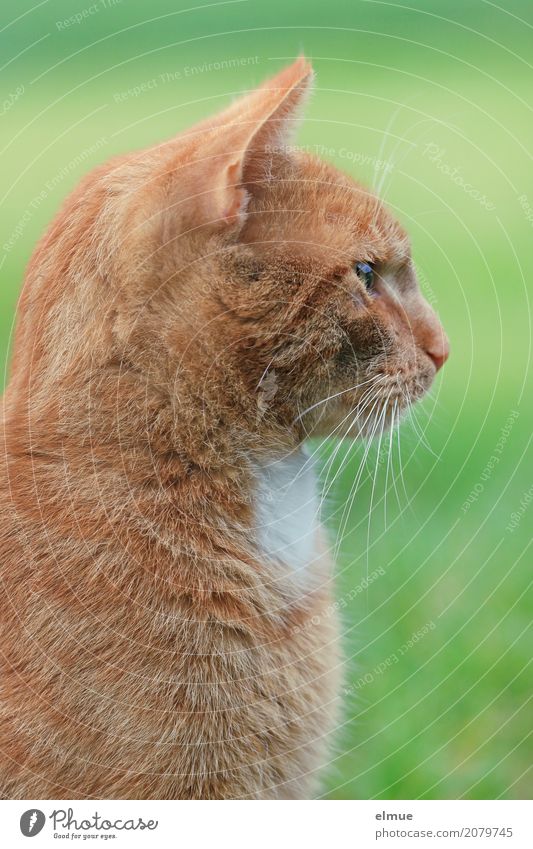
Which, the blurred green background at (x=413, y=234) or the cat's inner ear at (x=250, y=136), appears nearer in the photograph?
the cat's inner ear at (x=250, y=136)

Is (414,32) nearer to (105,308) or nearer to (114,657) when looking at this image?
(105,308)

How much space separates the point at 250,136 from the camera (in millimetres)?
1328

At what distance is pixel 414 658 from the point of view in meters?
2.16

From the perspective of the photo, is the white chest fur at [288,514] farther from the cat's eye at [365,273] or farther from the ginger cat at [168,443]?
the cat's eye at [365,273]

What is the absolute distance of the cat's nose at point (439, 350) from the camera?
1.66m

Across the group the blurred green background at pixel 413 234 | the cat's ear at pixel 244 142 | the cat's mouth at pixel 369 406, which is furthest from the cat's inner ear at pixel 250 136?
the cat's mouth at pixel 369 406

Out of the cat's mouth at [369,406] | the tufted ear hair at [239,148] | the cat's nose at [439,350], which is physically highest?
the tufted ear hair at [239,148]

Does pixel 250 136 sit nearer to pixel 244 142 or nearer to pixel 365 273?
pixel 244 142

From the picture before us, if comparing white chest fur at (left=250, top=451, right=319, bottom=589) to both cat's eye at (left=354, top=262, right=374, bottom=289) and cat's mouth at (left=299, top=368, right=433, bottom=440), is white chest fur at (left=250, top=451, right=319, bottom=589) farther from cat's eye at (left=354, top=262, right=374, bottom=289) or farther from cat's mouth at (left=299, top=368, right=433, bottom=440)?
cat's eye at (left=354, top=262, right=374, bottom=289)
